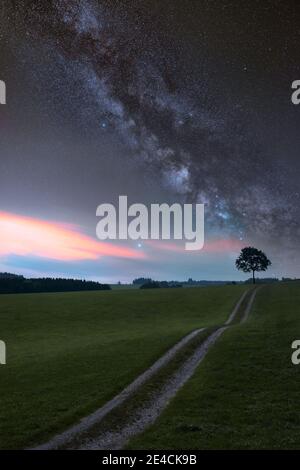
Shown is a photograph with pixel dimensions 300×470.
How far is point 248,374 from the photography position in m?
30.2

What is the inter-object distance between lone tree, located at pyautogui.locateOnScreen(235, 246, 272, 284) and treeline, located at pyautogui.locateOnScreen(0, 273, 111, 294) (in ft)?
215

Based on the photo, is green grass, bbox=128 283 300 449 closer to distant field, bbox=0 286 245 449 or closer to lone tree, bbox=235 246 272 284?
distant field, bbox=0 286 245 449

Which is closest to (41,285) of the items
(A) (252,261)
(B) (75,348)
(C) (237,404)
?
(A) (252,261)

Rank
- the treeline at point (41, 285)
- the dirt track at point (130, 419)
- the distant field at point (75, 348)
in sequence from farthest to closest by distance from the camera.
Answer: the treeline at point (41, 285) → the distant field at point (75, 348) → the dirt track at point (130, 419)

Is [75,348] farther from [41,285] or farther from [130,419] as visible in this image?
[41,285]

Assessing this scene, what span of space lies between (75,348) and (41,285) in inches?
4841

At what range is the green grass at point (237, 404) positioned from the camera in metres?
18.5

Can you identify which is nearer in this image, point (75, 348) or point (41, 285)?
point (75, 348)

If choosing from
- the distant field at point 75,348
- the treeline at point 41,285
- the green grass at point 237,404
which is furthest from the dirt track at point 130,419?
the treeline at point 41,285

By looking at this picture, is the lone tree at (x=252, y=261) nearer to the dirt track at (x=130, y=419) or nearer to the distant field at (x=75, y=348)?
the distant field at (x=75, y=348)

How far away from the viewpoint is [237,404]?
2388 centimetres

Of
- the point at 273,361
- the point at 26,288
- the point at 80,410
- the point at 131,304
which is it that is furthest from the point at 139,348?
the point at 26,288

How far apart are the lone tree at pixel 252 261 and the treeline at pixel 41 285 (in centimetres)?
6553
